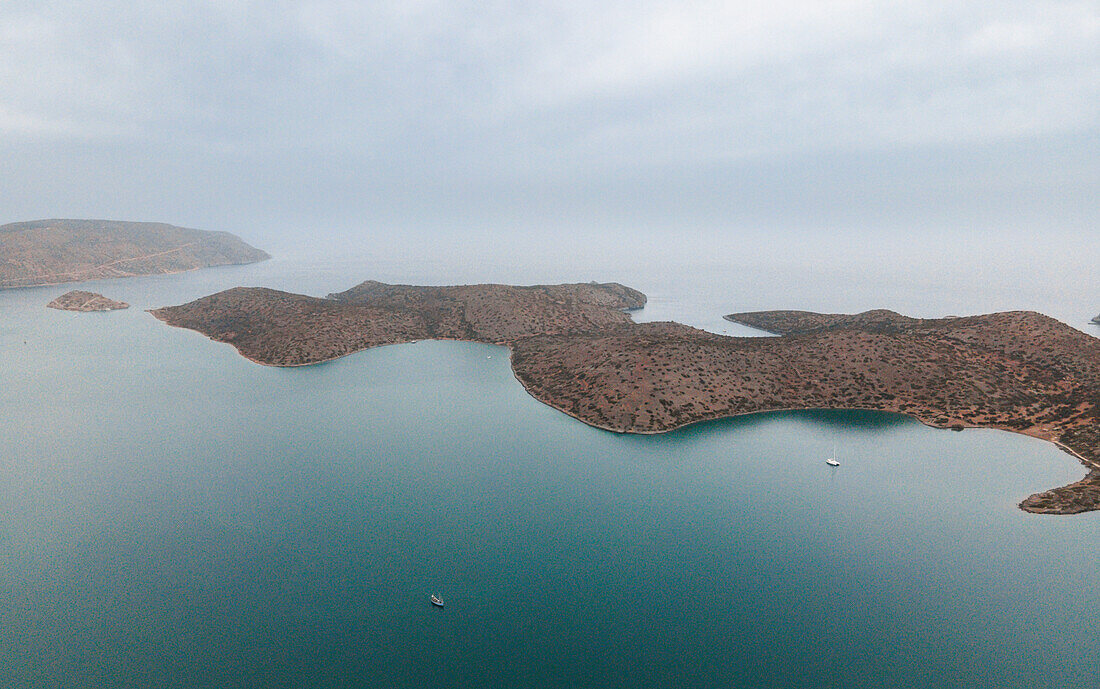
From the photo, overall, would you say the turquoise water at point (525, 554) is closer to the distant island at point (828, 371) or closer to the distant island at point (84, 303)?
the distant island at point (828, 371)

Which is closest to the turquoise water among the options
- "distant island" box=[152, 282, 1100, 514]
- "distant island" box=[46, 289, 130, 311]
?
"distant island" box=[152, 282, 1100, 514]

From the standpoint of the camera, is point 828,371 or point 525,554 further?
point 828,371

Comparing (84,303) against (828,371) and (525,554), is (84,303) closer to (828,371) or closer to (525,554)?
(525,554)

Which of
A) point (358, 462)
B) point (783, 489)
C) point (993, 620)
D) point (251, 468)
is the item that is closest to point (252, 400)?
point (251, 468)

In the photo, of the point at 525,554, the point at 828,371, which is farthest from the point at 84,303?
the point at 828,371

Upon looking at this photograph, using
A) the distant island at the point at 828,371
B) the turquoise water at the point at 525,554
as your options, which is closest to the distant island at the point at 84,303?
the distant island at the point at 828,371

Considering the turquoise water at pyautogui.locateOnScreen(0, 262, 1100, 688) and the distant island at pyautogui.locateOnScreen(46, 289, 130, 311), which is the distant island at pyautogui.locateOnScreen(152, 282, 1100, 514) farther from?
the distant island at pyautogui.locateOnScreen(46, 289, 130, 311)

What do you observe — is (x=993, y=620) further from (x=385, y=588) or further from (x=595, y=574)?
(x=385, y=588)
